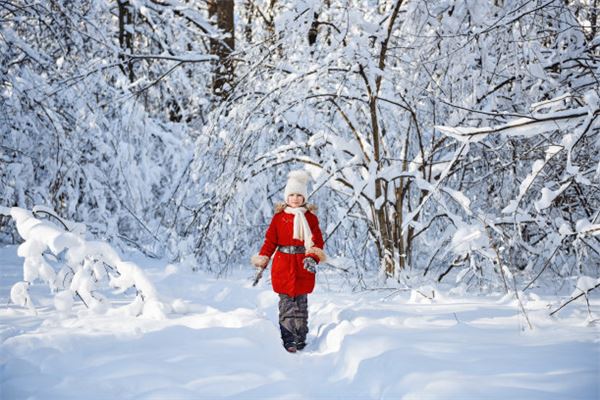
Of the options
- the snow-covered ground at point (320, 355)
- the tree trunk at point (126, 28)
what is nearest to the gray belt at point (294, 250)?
the snow-covered ground at point (320, 355)

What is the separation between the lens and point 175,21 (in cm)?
968

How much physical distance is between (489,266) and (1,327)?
13.0 feet

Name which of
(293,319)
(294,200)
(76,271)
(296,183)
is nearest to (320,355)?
(293,319)

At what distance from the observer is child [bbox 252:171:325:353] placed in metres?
3.53

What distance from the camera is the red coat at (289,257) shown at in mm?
3580

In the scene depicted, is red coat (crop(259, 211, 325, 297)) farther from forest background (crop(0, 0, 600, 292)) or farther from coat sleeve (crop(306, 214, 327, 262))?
forest background (crop(0, 0, 600, 292))

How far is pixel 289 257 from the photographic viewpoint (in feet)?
12.0

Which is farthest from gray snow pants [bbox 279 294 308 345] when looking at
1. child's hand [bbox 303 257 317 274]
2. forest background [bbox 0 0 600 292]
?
forest background [bbox 0 0 600 292]

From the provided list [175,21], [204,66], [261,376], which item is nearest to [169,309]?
[261,376]

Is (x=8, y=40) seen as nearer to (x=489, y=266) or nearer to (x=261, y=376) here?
(x=261, y=376)

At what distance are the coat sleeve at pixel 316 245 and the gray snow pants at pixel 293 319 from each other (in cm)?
32

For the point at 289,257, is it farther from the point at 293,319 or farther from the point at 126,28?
the point at 126,28

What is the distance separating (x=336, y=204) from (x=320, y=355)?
10.7 ft

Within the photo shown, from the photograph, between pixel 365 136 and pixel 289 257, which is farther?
pixel 365 136
